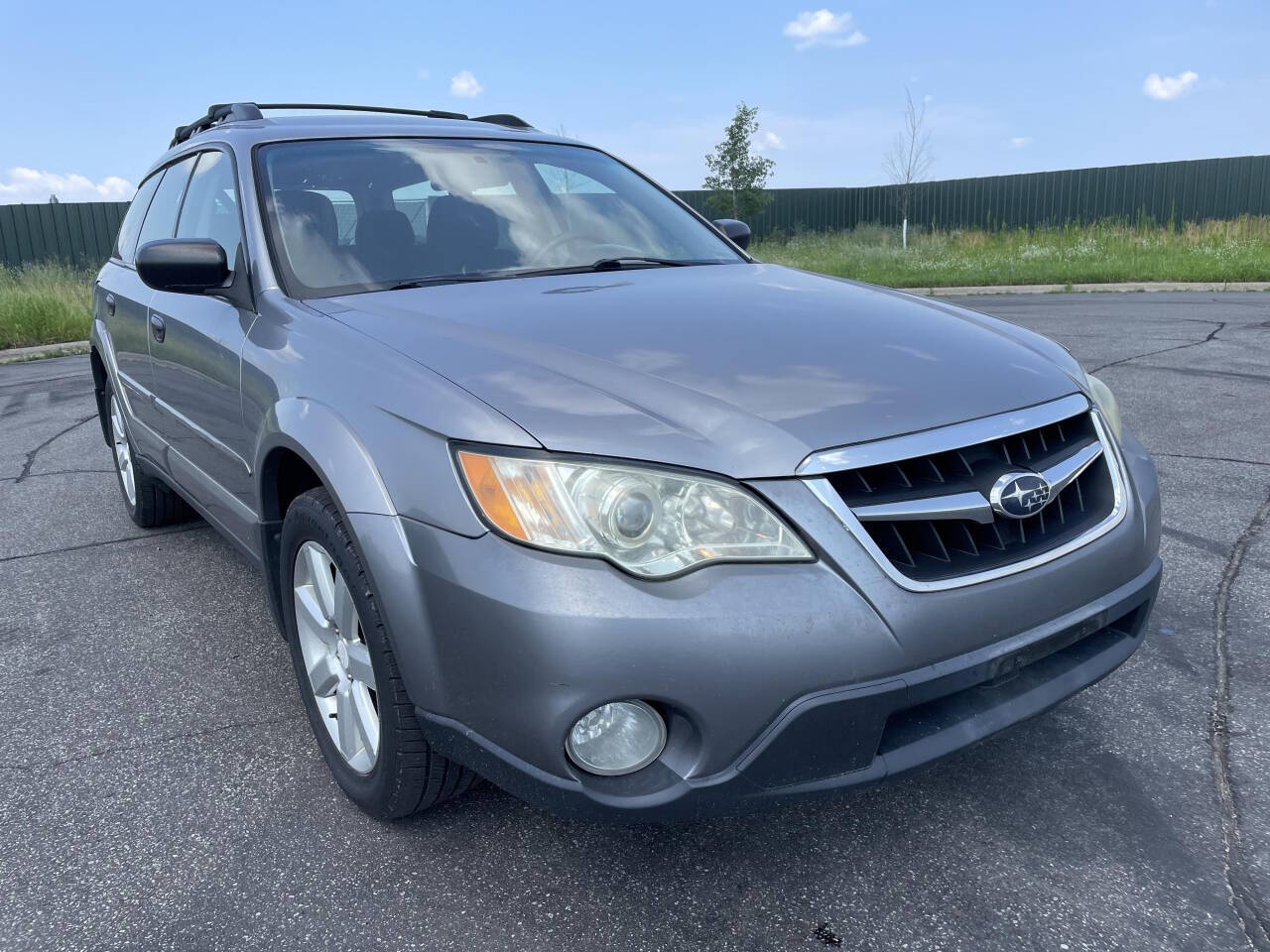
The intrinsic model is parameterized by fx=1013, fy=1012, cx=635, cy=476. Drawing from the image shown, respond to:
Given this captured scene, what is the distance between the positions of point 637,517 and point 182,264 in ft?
5.66

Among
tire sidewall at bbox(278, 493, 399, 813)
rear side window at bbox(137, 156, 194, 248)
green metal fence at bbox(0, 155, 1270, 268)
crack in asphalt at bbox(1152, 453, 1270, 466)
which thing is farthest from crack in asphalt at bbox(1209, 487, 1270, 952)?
green metal fence at bbox(0, 155, 1270, 268)

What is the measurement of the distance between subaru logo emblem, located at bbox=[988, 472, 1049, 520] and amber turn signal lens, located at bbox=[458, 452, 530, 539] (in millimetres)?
930

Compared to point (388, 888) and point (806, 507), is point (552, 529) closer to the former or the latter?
point (806, 507)

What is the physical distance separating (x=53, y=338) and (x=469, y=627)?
1421cm

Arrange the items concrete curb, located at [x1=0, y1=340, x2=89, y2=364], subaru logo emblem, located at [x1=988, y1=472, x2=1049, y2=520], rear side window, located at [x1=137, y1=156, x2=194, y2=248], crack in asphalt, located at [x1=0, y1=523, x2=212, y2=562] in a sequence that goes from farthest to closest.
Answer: concrete curb, located at [x1=0, y1=340, x2=89, y2=364] < crack in asphalt, located at [x1=0, y1=523, x2=212, y2=562] < rear side window, located at [x1=137, y1=156, x2=194, y2=248] < subaru logo emblem, located at [x1=988, y1=472, x2=1049, y2=520]

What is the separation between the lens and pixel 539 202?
3.38 meters

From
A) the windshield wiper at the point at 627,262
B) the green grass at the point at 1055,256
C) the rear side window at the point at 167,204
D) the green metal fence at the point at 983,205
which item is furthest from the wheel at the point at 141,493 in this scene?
the green metal fence at the point at 983,205

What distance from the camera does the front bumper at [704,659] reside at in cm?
175

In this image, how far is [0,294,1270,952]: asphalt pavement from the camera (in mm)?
2021

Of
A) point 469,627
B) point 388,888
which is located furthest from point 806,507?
point 388,888

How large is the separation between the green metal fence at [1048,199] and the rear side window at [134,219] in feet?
81.2

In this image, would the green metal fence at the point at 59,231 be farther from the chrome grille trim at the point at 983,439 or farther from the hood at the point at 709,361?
the chrome grille trim at the point at 983,439

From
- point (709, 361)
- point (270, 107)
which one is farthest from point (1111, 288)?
point (709, 361)

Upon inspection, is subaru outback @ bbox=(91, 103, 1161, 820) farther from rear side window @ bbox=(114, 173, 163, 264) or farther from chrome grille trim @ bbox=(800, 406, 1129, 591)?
rear side window @ bbox=(114, 173, 163, 264)
